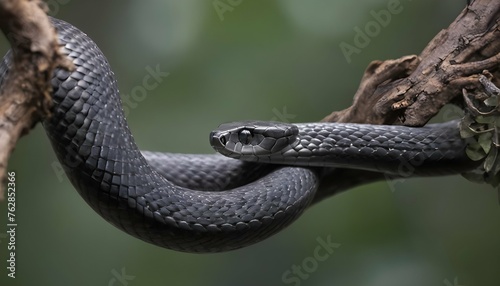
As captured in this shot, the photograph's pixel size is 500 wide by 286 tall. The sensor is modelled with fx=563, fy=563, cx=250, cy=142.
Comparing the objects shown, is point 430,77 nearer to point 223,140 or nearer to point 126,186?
point 223,140

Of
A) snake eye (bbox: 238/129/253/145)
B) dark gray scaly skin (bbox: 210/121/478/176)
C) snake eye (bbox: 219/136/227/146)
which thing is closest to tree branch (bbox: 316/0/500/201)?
dark gray scaly skin (bbox: 210/121/478/176)

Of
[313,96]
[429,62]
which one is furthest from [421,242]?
[429,62]

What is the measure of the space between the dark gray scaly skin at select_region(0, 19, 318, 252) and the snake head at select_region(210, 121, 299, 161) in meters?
0.24

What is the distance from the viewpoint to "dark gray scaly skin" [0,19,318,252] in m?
2.58

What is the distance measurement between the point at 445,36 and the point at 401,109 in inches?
21.0

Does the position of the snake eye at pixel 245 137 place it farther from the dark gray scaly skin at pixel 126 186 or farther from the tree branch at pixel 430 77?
the tree branch at pixel 430 77

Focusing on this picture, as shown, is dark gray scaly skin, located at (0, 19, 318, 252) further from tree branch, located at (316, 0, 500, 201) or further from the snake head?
tree branch, located at (316, 0, 500, 201)

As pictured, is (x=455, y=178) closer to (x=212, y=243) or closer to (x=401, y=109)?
(x=401, y=109)

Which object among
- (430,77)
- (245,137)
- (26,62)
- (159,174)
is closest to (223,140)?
(245,137)

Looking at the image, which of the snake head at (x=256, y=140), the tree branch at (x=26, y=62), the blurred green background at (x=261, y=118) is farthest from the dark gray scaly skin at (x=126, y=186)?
the blurred green background at (x=261, y=118)

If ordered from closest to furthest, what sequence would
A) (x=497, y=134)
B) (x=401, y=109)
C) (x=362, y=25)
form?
(x=497, y=134) < (x=401, y=109) < (x=362, y=25)

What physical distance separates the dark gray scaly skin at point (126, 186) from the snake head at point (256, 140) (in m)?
0.24

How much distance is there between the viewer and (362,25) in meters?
6.04

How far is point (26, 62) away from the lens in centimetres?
183
